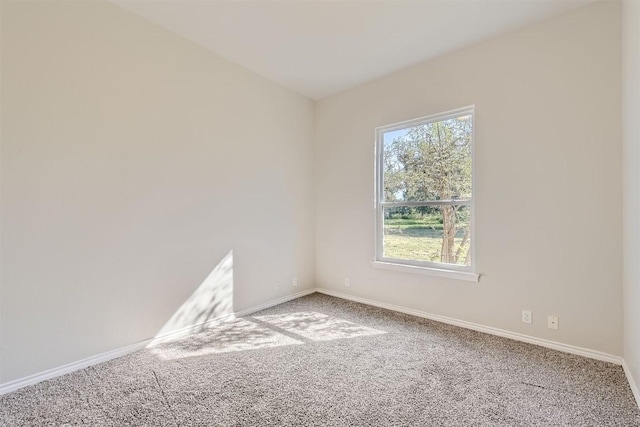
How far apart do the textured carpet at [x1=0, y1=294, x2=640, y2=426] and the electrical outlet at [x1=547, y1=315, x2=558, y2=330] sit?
205mm

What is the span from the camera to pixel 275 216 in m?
3.66

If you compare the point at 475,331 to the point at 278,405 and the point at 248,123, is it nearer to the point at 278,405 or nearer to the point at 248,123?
the point at 278,405

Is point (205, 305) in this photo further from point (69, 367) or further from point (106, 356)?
point (69, 367)

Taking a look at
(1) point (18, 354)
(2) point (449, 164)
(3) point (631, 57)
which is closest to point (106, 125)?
(1) point (18, 354)

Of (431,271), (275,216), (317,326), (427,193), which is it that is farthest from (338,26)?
(317,326)

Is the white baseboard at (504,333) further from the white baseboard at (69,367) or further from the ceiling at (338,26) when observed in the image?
the ceiling at (338,26)

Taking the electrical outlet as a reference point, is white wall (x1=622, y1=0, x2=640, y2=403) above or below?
above

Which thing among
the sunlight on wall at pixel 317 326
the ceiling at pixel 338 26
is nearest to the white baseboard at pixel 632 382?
the sunlight on wall at pixel 317 326

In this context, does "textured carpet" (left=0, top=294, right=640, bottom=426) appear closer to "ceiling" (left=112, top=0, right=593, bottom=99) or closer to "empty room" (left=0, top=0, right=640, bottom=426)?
"empty room" (left=0, top=0, right=640, bottom=426)

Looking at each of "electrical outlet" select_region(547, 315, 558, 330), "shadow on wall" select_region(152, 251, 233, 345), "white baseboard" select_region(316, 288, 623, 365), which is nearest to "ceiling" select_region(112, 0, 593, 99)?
"shadow on wall" select_region(152, 251, 233, 345)

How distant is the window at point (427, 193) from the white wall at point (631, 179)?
1057 millimetres

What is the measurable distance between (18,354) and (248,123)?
8.79ft

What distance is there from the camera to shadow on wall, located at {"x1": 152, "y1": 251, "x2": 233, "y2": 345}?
106 inches

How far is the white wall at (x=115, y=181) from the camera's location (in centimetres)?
192
